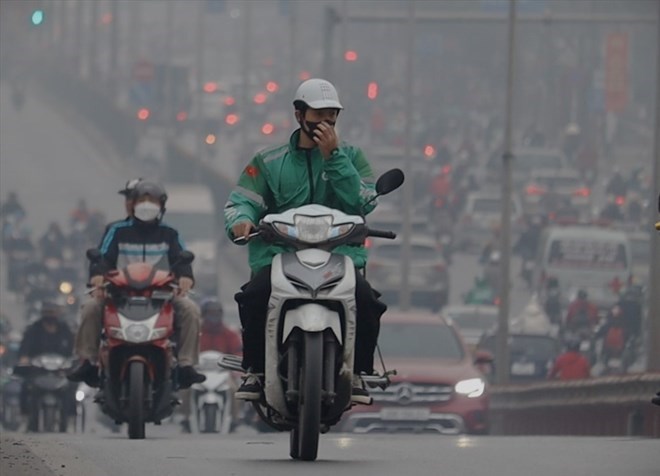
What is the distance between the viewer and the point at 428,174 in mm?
75438

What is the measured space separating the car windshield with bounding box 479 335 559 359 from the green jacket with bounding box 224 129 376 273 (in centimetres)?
2531

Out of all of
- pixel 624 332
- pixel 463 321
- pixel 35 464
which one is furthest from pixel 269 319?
pixel 463 321

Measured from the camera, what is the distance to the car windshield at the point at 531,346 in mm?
36781

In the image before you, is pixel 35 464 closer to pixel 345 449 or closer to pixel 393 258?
pixel 345 449

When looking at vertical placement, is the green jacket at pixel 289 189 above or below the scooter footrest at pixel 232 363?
above

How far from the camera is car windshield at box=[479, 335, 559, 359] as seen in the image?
36781mm

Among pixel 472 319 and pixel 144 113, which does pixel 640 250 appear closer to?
pixel 472 319

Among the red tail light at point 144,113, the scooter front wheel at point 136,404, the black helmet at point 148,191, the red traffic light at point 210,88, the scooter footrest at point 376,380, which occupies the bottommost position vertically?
the scooter front wheel at point 136,404

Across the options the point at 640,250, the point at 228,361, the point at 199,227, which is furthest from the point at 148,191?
the point at 199,227

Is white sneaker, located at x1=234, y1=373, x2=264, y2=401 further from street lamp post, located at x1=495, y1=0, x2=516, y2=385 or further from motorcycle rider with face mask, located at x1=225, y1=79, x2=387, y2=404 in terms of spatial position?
street lamp post, located at x1=495, y1=0, x2=516, y2=385

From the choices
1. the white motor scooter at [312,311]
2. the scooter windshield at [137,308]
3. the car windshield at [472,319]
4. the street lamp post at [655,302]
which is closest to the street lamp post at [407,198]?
the car windshield at [472,319]

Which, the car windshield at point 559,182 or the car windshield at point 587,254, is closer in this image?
the car windshield at point 587,254

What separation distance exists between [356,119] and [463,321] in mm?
50221

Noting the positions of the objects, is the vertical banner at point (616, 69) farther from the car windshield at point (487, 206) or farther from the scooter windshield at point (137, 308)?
the scooter windshield at point (137, 308)
